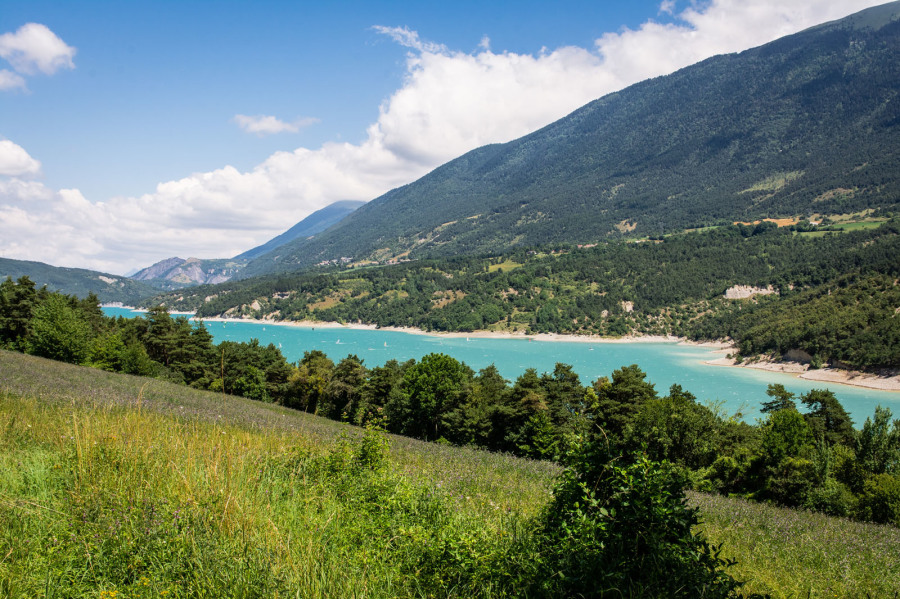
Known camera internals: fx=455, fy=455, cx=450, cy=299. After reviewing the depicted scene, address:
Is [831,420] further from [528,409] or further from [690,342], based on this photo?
[690,342]

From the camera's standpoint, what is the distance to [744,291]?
143m

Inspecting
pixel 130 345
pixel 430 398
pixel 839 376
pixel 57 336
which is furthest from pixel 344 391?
pixel 839 376

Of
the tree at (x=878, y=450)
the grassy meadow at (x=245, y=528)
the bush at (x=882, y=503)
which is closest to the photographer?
the grassy meadow at (x=245, y=528)

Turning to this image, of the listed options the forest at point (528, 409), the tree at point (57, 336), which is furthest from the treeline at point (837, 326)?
the tree at point (57, 336)

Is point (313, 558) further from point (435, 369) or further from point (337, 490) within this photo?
point (435, 369)

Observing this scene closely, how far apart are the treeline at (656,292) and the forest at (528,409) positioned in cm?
7447

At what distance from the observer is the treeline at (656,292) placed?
10050 centimetres

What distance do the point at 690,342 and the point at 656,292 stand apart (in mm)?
25705

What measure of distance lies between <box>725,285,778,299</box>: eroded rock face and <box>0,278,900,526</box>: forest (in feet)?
387

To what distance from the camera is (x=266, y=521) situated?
10.8ft

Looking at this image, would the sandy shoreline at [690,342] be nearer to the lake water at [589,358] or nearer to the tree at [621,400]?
the lake water at [589,358]

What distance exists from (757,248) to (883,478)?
180360 millimetres

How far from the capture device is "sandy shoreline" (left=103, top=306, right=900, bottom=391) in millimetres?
75812

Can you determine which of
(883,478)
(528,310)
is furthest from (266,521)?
(528,310)
